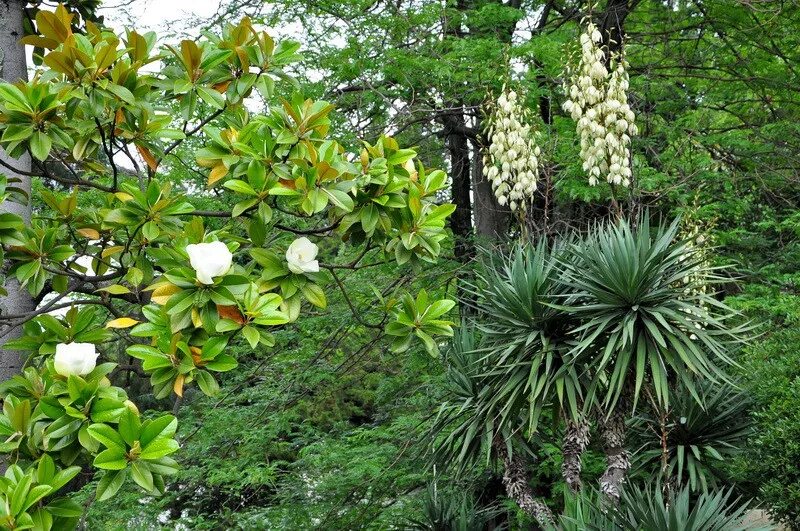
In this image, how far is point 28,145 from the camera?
2979mm

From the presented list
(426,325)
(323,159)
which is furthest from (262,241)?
(426,325)

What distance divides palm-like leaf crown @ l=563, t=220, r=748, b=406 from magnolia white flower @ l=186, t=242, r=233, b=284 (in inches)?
124

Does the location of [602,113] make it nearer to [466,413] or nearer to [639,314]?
[639,314]

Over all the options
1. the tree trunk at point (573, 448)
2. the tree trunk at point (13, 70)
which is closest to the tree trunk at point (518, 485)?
the tree trunk at point (573, 448)

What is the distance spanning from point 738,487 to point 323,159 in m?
5.48

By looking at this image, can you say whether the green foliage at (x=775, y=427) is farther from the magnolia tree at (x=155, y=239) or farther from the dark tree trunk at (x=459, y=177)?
the magnolia tree at (x=155, y=239)

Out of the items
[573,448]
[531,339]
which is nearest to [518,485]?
[573,448]

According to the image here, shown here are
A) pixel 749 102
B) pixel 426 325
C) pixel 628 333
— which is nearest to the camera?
pixel 426 325

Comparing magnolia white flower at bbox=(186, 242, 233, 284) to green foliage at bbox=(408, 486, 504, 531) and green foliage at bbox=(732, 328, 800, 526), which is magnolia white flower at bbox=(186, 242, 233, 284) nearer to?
green foliage at bbox=(732, 328, 800, 526)

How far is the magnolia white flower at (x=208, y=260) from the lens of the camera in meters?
2.60

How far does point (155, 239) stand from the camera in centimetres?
330

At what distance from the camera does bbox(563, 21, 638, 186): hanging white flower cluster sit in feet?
20.0

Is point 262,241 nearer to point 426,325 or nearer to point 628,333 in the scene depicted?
point 426,325

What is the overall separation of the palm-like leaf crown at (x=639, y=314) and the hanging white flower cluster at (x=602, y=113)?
0.68 metres
